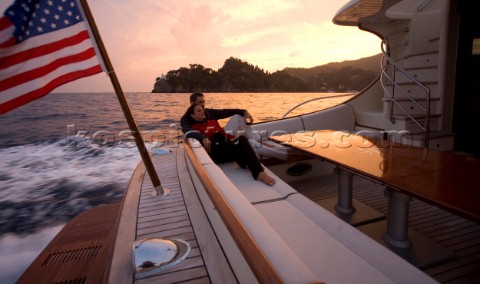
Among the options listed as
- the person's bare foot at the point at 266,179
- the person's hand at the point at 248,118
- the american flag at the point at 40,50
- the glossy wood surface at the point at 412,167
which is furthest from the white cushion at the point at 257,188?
the american flag at the point at 40,50

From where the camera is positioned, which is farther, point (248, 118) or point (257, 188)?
point (248, 118)

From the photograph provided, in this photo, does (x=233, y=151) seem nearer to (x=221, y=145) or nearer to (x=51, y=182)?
(x=221, y=145)

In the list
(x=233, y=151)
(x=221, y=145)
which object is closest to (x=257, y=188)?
(x=233, y=151)

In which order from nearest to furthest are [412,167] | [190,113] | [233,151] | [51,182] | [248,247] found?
[248,247] → [412,167] → [233,151] → [190,113] → [51,182]

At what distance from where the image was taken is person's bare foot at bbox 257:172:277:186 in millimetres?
2714

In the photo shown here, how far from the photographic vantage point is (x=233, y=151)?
11.0 feet

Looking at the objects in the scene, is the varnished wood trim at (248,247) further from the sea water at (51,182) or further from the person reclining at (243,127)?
the sea water at (51,182)

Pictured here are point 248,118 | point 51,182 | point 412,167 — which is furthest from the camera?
point 51,182

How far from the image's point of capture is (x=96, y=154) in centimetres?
921

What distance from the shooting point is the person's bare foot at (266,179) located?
271cm

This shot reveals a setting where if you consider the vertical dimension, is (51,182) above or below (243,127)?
below

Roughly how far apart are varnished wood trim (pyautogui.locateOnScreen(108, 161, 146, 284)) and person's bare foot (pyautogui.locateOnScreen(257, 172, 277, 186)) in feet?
3.96

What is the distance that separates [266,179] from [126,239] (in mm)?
1432

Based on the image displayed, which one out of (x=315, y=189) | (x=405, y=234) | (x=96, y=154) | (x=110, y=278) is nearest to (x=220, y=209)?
(x=110, y=278)
